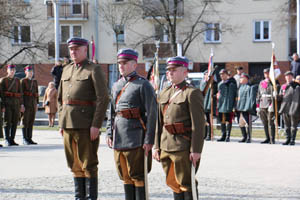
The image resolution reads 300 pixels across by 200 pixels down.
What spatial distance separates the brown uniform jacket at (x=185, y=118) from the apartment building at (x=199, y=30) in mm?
39264

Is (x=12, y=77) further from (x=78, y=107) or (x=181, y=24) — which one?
(x=181, y=24)

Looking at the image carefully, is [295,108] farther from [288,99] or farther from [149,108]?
[149,108]

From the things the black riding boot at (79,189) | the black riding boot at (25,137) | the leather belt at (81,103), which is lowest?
the black riding boot at (25,137)

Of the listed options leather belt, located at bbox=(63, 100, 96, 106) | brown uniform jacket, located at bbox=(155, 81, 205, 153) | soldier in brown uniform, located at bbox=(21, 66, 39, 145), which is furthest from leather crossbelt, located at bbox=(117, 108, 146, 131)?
soldier in brown uniform, located at bbox=(21, 66, 39, 145)

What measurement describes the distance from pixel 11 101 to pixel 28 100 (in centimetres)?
58

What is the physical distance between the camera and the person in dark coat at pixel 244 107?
18266 mm

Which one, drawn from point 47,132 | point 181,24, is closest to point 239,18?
point 181,24

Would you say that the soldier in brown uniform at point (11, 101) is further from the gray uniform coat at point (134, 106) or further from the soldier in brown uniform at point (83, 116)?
the gray uniform coat at point (134, 106)

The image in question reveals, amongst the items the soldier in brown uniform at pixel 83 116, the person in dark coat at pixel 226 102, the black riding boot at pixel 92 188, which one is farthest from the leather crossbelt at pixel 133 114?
the person in dark coat at pixel 226 102

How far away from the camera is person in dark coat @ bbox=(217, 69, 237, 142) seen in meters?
18.6

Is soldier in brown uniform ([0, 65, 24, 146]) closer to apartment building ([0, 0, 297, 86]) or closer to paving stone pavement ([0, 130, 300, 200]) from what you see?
paving stone pavement ([0, 130, 300, 200])

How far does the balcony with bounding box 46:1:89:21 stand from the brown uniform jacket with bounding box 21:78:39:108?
33.0m

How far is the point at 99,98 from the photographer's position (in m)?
8.06

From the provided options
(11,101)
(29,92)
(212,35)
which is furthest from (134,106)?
(212,35)
